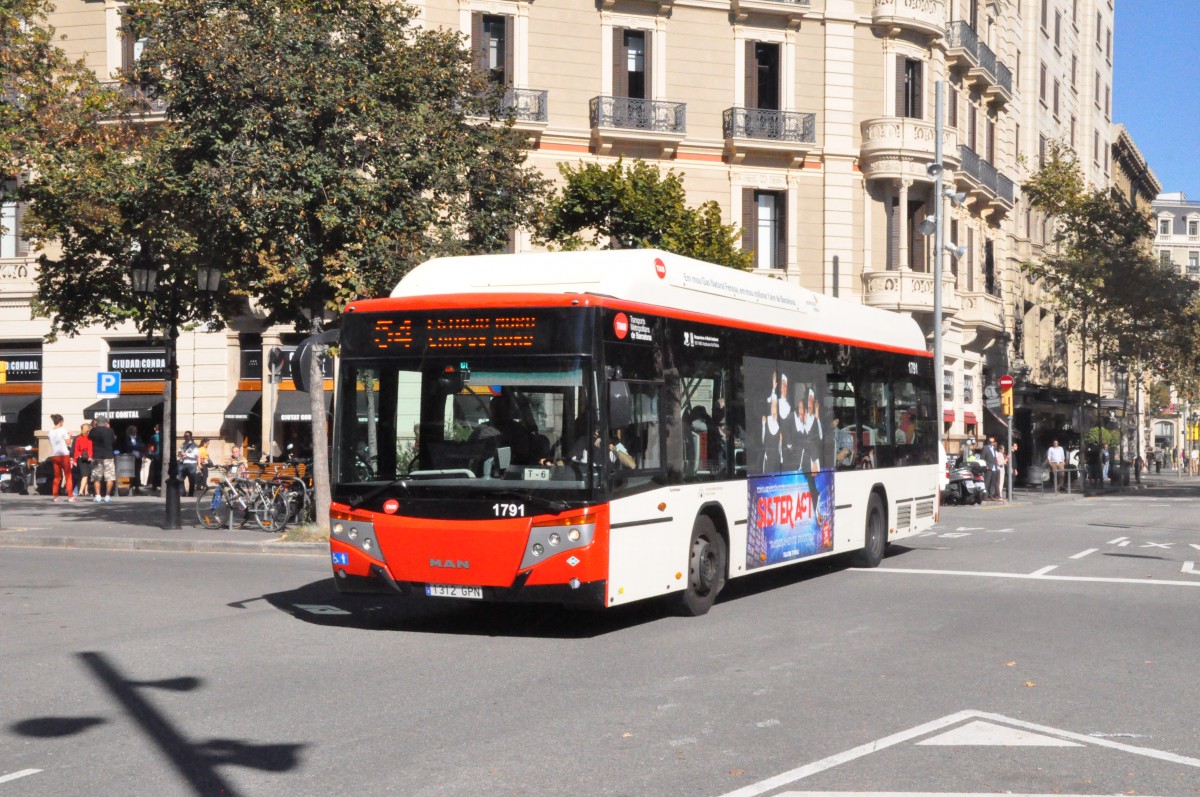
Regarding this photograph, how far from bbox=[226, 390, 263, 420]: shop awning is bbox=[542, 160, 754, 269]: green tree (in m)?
9.63

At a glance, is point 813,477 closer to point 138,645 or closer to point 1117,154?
point 138,645

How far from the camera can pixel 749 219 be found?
38.2 meters

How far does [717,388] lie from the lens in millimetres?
12852

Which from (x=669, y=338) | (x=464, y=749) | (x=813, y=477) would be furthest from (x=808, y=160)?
(x=464, y=749)

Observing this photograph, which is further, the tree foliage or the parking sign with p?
the tree foliage

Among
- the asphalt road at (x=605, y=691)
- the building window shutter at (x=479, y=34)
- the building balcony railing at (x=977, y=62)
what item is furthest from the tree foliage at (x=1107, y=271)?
the asphalt road at (x=605, y=691)

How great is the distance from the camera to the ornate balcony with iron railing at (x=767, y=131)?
37.5 m

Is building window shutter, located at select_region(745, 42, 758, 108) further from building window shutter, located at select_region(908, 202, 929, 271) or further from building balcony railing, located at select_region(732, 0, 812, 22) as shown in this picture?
building window shutter, located at select_region(908, 202, 929, 271)

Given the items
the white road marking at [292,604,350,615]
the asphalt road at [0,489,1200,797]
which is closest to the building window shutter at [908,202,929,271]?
the asphalt road at [0,489,1200,797]

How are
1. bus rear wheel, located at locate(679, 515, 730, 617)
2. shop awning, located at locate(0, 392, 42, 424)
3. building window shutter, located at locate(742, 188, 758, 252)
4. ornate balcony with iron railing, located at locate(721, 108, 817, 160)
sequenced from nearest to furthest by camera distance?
bus rear wheel, located at locate(679, 515, 730, 617) → shop awning, located at locate(0, 392, 42, 424) → ornate balcony with iron railing, located at locate(721, 108, 817, 160) → building window shutter, located at locate(742, 188, 758, 252)

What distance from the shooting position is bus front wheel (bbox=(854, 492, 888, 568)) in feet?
55.2

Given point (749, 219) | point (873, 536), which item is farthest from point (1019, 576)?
point (749, 219)

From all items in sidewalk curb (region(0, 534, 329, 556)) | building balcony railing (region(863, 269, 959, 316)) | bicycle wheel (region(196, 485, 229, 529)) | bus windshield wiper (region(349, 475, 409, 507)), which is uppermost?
building balcony railing (region(863, 269, 959, 316))

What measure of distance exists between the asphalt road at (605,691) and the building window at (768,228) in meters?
23.9
